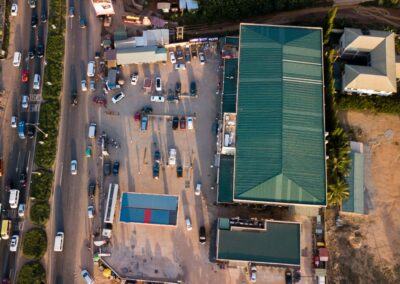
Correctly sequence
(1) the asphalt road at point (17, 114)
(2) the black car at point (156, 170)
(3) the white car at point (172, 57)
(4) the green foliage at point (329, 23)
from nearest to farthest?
(1) the asphalt road at point (17, 114) < (2) the black car at point (156, 170) < (4) the green foliage at point (329, 23) < (3) the white car at point (172, 57)

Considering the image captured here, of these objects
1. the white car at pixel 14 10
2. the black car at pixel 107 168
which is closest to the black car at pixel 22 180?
the black car at pixel 107 168

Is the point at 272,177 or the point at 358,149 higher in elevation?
the point at 358,149

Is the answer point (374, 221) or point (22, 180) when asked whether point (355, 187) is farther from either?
point (22, 180)

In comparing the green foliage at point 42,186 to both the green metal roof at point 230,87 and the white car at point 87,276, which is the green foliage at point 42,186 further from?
the green metal roof at point 230,87

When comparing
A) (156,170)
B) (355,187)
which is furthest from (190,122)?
(355,187)

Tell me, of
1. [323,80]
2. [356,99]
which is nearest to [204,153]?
[323,80]

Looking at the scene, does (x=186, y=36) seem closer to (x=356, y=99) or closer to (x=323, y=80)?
(x=323, y=80)
